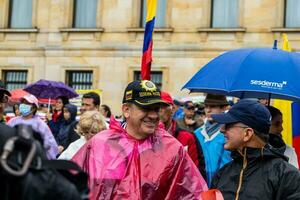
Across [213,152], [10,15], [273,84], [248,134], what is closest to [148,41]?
[213,152]

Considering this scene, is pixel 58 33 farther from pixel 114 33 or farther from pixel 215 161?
pixel 215 161

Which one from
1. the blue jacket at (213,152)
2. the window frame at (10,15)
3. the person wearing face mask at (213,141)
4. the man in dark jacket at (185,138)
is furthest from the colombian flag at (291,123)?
the window frame at (10,15)

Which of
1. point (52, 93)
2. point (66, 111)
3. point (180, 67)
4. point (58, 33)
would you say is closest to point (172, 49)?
point (180, 67)

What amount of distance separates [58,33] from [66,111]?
16.1m

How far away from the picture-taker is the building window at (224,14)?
2466cm

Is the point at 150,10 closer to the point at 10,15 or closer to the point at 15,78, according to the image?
the point at 15,78

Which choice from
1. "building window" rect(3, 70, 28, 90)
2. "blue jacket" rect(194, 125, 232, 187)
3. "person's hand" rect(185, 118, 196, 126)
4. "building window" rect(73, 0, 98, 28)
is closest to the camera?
"blue jacket" rect(194, 125, 232, 187)

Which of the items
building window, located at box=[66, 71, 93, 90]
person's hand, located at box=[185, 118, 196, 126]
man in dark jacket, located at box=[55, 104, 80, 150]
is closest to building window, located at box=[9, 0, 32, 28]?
building window, located at box=[66, 71, 93, 90]

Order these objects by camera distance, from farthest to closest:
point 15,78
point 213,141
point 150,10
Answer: point 15,78, point 150,10, point 213,141

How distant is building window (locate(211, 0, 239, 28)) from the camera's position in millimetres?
24663

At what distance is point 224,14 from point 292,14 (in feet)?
7.89

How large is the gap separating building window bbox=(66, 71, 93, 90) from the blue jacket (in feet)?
65.0

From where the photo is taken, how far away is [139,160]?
4.42 meters

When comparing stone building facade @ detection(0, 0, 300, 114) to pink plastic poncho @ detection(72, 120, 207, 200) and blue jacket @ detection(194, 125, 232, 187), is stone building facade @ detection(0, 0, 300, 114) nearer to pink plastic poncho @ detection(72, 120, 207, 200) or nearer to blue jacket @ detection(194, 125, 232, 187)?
blue jacket @ detection(194, 125, 232, 187)
